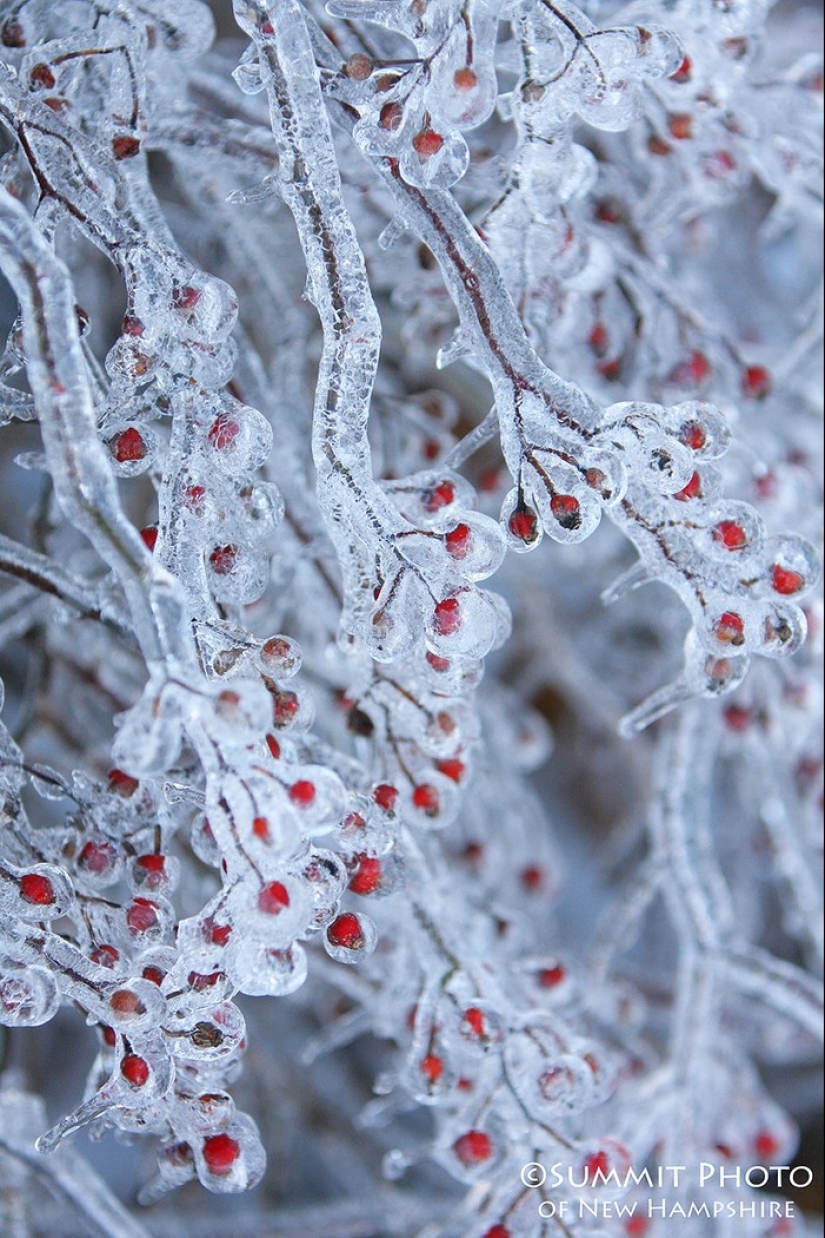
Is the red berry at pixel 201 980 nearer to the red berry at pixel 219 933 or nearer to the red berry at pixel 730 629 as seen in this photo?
the red berry at pixel 219 933

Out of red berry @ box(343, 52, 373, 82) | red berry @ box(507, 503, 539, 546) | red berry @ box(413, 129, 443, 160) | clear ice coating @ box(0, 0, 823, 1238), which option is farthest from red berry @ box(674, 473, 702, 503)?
red berry @ box(343, 52, 373, 82)

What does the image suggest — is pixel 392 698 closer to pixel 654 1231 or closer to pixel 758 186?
pixel 654 1231

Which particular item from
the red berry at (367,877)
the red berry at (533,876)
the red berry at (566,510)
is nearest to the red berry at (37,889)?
the red berry at (367,877)

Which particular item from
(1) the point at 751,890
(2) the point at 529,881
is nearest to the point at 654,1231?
(2) the point at 529,881

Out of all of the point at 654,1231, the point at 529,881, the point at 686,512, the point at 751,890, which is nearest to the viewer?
the point at 686,512

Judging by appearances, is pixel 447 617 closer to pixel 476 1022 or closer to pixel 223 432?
pixel 223 432
